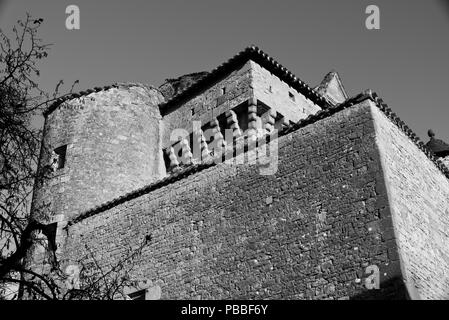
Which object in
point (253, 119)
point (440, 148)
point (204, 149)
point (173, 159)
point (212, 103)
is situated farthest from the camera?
point (440, 148)

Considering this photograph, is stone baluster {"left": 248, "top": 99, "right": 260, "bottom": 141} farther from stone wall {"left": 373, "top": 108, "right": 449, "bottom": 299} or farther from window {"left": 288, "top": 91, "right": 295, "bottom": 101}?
stone wall {"left": 373, "top": 108, "right": 449, "bottom": 299}

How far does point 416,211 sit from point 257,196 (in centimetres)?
270

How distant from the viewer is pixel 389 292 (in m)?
8.55

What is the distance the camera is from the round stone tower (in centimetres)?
1505

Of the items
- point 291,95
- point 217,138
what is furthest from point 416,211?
point 291,95

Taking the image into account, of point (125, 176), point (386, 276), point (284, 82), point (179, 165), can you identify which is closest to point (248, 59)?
point (284, 82)

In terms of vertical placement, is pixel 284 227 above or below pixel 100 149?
below

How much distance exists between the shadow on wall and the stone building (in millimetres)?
19

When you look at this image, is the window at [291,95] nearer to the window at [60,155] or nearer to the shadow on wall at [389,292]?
the window at [60,155]

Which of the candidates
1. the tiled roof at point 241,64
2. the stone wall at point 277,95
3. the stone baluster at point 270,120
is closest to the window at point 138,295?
the stone baluster at point 270,120

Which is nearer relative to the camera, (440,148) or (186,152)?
(186,152)

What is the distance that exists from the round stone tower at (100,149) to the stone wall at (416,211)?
23.3 ft

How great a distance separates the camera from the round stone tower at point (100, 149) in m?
15.0

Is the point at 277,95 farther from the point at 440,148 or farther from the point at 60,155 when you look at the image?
the point at 440,148
